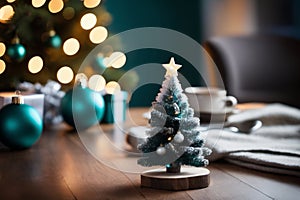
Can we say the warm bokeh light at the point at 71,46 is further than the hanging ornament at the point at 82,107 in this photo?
Yes

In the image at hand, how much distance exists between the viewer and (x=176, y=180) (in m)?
0.98

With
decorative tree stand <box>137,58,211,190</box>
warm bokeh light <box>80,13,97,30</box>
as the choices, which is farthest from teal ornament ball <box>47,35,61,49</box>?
decorative tree stand <box>137,58,211,190</box>

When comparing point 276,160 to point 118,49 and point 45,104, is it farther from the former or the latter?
point 118,49

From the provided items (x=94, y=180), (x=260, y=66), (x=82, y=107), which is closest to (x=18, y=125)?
(x=82, y=107)

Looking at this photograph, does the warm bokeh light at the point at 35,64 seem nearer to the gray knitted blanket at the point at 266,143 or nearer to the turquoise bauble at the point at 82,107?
the turquoise bauble at the point at 82,107

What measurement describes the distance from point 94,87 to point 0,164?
0.60m

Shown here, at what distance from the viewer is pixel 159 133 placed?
100 centimetres

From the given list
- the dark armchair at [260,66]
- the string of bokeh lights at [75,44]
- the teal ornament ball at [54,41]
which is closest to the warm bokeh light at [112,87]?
the string of bokeh lights at [75,44]

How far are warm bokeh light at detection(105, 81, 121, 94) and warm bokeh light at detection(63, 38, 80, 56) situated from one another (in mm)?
174

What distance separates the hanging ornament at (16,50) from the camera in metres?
1.79

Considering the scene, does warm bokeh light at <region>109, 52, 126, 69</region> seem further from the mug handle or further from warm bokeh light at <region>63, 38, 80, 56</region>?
the mug handle

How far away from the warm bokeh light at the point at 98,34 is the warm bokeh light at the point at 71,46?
0.20 ft

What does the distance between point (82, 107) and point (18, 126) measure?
10.6 inches

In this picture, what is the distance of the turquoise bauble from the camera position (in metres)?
1.61
